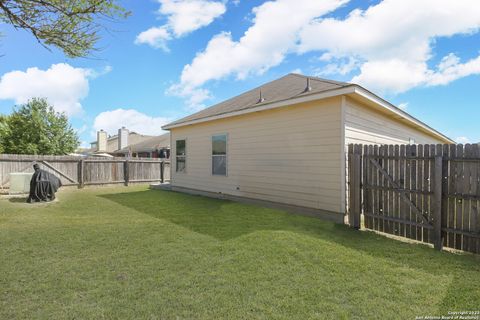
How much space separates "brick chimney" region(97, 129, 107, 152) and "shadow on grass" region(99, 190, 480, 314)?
92.7 feet

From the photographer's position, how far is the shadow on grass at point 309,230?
3.25 m

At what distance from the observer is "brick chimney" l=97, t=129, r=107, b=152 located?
32625 millimetres

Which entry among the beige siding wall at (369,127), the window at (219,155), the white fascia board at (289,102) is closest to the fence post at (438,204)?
the beige siding wall at (369,127)

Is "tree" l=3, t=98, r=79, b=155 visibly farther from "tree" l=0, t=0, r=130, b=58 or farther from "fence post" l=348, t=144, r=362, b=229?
"fence post" l=348, t=144, r=362, b=229

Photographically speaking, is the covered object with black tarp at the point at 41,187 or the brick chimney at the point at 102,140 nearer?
the covered object with black tarp at the point at 41,187

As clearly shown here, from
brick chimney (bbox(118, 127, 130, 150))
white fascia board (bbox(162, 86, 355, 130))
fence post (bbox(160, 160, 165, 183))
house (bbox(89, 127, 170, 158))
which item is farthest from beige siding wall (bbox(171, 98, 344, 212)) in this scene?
brick chimney (bbox(118, 127, 130, 150))

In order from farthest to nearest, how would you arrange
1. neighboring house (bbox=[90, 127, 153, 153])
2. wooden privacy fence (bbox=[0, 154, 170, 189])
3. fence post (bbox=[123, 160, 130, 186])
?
neighboring house (bbox=[90, 127, 153, 153])
fence post (bbox=[123, 160, 130, 186])
wooden privacy fence (bbox=[0, 154, 170, 189])

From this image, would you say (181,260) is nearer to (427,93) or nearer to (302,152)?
(302,152)

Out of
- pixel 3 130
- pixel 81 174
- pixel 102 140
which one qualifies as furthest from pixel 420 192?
pixel 102 140

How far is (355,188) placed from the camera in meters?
5.38

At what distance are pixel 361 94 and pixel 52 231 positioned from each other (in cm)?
706

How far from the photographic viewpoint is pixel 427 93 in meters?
12.4

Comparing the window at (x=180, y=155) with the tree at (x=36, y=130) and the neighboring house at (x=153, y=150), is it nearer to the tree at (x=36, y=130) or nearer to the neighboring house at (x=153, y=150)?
the neighboring house at (x=153, y=150)

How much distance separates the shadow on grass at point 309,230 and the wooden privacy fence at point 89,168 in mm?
5574
